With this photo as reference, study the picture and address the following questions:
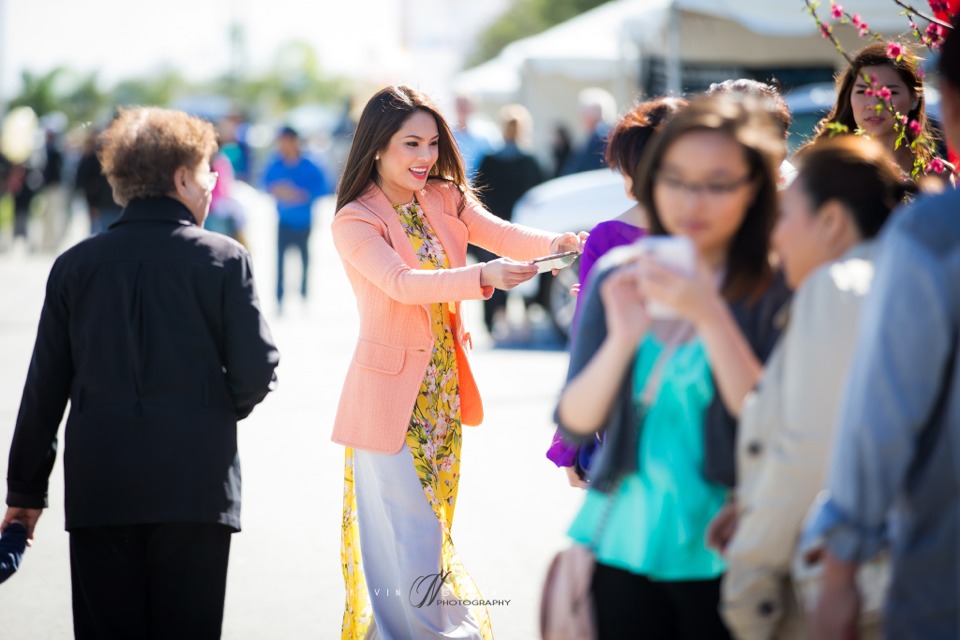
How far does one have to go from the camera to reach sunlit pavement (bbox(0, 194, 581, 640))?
5336mm

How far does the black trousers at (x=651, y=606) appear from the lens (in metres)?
2.73

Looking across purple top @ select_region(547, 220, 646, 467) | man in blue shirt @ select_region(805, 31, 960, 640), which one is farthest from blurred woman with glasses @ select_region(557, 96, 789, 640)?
purple top @ select_region(547, 220, 646, 467)

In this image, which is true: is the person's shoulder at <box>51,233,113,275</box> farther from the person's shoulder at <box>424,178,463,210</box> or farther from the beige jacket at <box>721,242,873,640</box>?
the beige jacket at <box>721,242,873,640</box>

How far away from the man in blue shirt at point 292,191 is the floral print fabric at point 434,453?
400 inches

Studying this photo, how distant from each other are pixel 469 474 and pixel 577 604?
197 inches

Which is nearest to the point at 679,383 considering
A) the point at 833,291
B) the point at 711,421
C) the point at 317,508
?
the point at 711,421

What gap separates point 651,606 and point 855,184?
3.22 feet

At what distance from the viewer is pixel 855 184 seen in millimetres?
2549

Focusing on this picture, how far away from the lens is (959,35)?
239 centimetres

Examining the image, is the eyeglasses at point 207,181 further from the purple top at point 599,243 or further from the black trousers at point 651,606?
the black trousers at point 651,606

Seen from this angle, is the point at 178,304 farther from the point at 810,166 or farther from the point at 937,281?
the point at 937,281

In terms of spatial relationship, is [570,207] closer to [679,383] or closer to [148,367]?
[148,367]

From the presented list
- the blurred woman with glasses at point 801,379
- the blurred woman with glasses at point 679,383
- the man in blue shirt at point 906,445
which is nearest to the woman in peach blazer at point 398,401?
the blurred woman with glasses at point 679,383

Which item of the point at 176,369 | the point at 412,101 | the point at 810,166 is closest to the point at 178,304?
the point at 176,369
